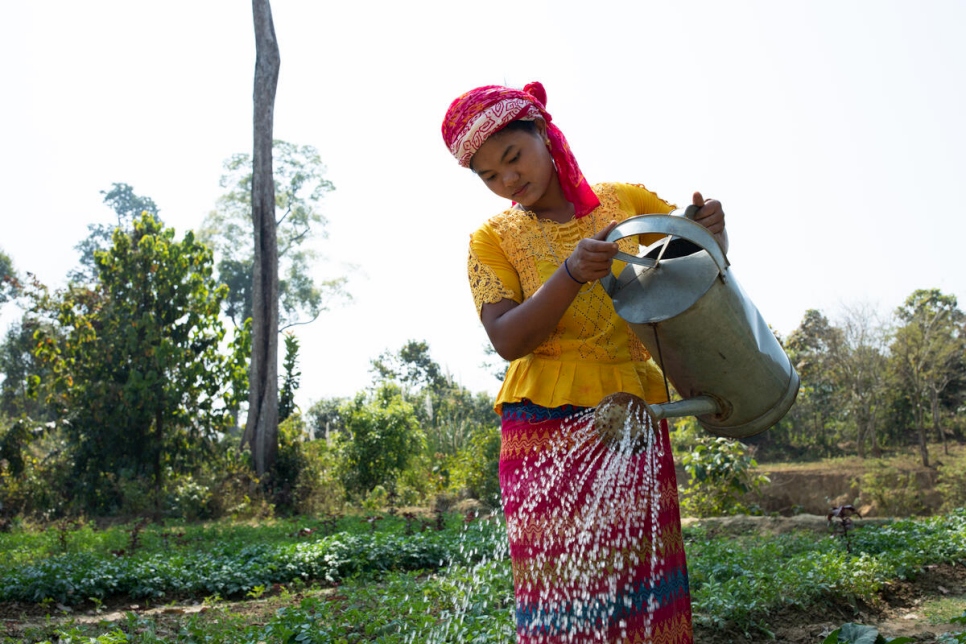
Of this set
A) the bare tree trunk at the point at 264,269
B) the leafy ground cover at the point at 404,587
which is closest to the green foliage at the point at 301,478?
the bare tree trunk at the point at 264,269

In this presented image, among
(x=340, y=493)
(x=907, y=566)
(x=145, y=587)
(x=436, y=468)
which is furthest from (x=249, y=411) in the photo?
(x=907, y=566)

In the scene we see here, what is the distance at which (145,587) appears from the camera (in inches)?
195

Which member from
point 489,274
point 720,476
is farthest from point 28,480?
point 489,274

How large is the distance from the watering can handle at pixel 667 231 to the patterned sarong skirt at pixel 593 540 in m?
0.34

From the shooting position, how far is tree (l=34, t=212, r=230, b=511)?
10.7 metres

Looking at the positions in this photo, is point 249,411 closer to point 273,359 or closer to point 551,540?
point 273,359

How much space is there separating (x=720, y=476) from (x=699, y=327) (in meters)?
6.15

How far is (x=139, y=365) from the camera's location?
10680 millimetres

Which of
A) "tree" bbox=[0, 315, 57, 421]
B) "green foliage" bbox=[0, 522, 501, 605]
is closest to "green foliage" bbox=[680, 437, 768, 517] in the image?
"green foliage" bbox=[0, 522, 501, 605]

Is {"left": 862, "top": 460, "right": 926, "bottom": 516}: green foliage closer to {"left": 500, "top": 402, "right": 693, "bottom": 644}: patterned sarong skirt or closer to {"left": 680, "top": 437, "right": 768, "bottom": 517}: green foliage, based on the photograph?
{"left": 680, "top": 437, "right": 768, "bottom": 517}: green foliage

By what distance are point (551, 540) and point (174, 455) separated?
33.9 ft

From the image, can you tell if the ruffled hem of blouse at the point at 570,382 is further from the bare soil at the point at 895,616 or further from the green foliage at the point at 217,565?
the green foliage at the point at 217,565

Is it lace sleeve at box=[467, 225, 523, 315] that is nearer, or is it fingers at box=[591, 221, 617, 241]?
fingers at box=[591, 221, 617, 241]

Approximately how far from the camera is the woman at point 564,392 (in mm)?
1567
